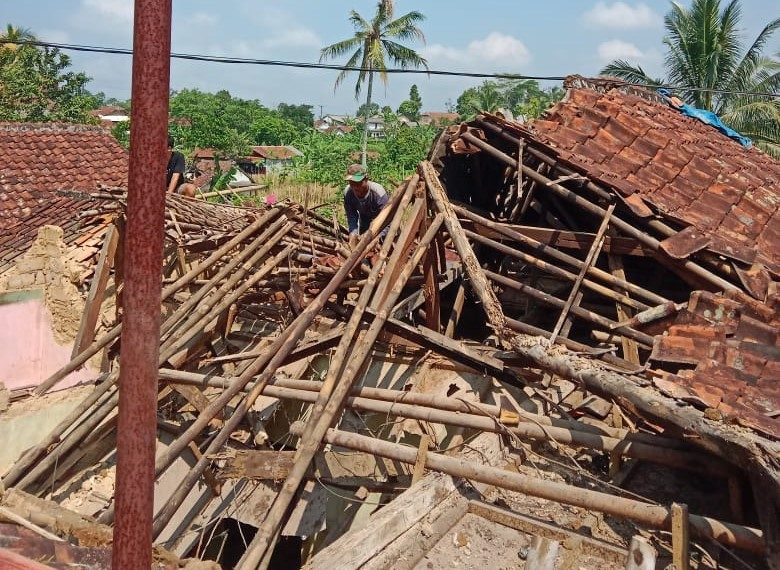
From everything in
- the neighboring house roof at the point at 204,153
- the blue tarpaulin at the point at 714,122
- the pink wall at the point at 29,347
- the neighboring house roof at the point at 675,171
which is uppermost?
the blue tarpaulin at the point at 714,122

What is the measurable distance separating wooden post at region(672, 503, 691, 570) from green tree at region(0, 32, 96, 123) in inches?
1177

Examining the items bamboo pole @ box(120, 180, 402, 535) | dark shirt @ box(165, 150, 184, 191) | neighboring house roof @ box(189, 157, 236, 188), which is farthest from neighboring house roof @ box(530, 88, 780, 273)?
neighboring house roof @ box(189, 157, 236, 188)

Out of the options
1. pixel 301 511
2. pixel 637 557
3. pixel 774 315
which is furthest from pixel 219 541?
pixel 774 315

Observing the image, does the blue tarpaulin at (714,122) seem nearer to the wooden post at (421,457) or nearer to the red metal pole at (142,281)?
the wooden post at (421,457)

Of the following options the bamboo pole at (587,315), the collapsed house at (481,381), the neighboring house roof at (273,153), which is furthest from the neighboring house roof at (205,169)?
the bamboo pole at (587,315)

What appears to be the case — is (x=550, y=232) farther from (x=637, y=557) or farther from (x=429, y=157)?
(x=637, y=557)

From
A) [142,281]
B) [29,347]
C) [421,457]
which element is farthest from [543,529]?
[29,347]

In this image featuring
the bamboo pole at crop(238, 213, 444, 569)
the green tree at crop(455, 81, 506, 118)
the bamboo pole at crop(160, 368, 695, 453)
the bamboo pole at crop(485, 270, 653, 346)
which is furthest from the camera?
the green tree at crop(455, 81, 506, 118)

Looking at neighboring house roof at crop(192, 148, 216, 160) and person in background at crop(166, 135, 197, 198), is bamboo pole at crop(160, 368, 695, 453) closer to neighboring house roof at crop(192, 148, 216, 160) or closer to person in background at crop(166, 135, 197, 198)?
person in background at crop(166, 135, 197, 198)

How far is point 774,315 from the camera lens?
4688mm

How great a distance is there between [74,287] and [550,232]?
269 inches

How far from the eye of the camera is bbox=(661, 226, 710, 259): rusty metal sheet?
17.3 feet

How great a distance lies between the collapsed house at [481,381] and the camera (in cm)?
374

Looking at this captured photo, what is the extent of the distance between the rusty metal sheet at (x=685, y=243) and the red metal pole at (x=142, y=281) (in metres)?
4.51
